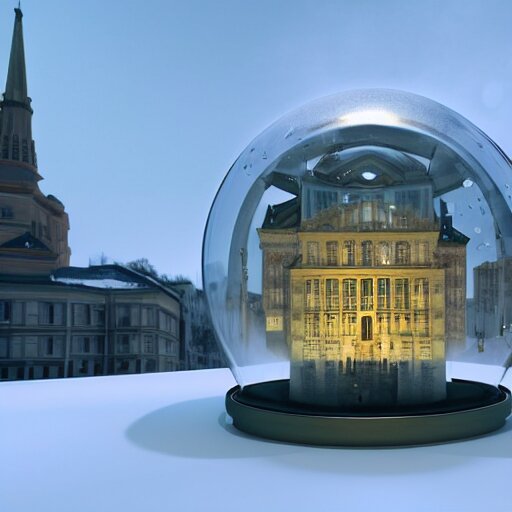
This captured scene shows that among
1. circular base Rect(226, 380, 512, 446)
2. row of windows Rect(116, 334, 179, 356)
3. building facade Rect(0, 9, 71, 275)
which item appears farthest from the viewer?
row of windows Rect(116, 334, 179, 356)

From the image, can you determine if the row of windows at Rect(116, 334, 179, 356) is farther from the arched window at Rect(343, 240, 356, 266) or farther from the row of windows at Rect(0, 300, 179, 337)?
the arched window at Rect(343, 240, 356, 266)

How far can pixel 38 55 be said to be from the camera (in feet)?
10.2

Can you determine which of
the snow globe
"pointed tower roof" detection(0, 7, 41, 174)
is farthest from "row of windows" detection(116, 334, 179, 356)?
the snow globe

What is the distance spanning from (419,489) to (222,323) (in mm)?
747

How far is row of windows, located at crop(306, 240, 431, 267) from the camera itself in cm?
121

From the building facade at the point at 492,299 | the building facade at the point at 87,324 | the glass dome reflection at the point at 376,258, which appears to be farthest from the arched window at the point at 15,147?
the building facade at the point at 492,299

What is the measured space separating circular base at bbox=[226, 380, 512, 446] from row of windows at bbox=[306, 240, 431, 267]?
0.31 m

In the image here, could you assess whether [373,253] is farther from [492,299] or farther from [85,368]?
[85,368]

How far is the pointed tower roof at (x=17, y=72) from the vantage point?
3.08m

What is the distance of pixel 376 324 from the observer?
1.22m

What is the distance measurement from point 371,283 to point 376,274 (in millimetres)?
22

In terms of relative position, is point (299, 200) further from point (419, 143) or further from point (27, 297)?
point (27, 297)

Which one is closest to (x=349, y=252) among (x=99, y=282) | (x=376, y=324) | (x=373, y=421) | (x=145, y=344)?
(x=376, y=324)

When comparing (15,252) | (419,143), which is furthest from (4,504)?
(15,252)
